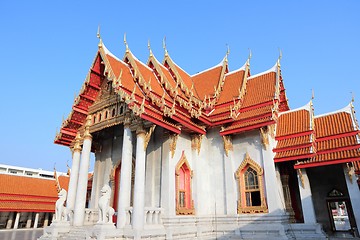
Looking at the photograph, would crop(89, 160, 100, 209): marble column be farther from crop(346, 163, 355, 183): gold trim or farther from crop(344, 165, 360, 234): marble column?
crop(346, 163, 355, 183): gold trim

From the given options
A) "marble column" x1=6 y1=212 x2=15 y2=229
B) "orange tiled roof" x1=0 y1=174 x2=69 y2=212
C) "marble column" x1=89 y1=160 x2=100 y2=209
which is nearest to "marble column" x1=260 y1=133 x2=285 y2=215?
"marble column" x1=89 y1=160 x2=100 y2=209

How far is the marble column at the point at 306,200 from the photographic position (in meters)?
9.59

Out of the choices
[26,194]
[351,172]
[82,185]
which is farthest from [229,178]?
[26,194]

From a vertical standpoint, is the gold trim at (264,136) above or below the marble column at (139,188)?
above

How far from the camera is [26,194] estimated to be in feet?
78.6

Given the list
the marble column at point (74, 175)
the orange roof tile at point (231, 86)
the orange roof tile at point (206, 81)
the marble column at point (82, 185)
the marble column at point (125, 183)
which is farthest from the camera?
the orange roof tile at point (206, 81)

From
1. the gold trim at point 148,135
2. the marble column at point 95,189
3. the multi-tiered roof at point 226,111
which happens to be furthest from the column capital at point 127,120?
the marble column at point 95,189

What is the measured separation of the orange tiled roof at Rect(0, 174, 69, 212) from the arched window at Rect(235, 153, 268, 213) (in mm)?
20280

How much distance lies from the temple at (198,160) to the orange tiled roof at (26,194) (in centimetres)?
1453

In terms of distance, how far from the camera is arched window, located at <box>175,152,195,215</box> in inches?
388

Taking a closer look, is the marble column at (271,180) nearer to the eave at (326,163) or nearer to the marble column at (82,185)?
the eave at (326,163)

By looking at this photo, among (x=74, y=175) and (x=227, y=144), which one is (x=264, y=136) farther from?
(x=74, y=175)

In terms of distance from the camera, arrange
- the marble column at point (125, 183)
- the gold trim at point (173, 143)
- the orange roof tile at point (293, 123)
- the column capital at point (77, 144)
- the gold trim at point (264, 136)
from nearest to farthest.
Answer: the marble column at point (125, 183)
the gold trim at point (173, 143)
the gold trim at point (264, 136)
the orange roof tile at point (293, 123)
the column capital at point (77, 144)

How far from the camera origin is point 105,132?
41.1ft
